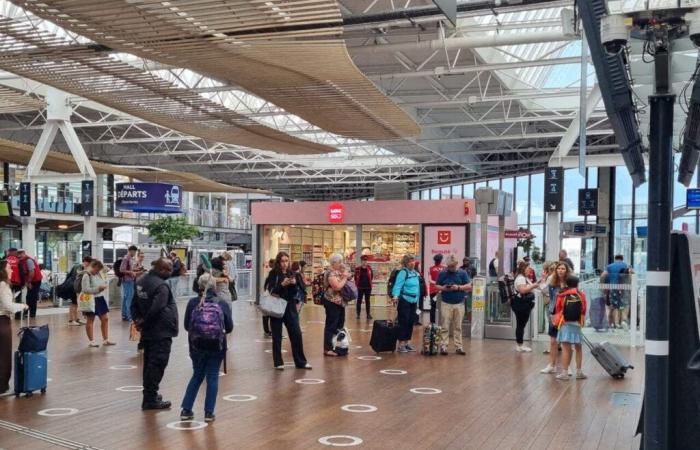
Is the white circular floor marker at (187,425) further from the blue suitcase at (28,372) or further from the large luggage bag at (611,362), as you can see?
the large luggage bag at (611,362)

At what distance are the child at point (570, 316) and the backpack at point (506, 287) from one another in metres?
3.05

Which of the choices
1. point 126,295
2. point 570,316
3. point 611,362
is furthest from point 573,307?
point 126,295

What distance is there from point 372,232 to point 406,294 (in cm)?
1183

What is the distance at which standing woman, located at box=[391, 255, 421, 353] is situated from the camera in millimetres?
10672

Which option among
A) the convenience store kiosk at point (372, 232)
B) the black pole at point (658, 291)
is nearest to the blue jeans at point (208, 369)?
the black pole at point (658, 291)

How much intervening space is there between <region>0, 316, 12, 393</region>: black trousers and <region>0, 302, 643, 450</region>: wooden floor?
0.70ft

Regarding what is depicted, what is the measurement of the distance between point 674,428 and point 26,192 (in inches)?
662

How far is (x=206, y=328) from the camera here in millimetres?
6117

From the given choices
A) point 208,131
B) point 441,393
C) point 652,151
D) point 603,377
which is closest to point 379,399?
point 441,393

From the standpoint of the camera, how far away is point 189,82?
1955 centimetres

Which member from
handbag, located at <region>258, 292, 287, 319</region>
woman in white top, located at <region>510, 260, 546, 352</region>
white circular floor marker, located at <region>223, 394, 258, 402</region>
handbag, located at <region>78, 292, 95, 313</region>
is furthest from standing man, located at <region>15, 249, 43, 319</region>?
woman in white top, located at <region>510, 260, 546, 352</region>

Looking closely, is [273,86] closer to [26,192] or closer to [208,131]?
[208,131]

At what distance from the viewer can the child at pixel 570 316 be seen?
27.9 ft

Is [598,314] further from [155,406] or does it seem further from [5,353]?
[5,353]
